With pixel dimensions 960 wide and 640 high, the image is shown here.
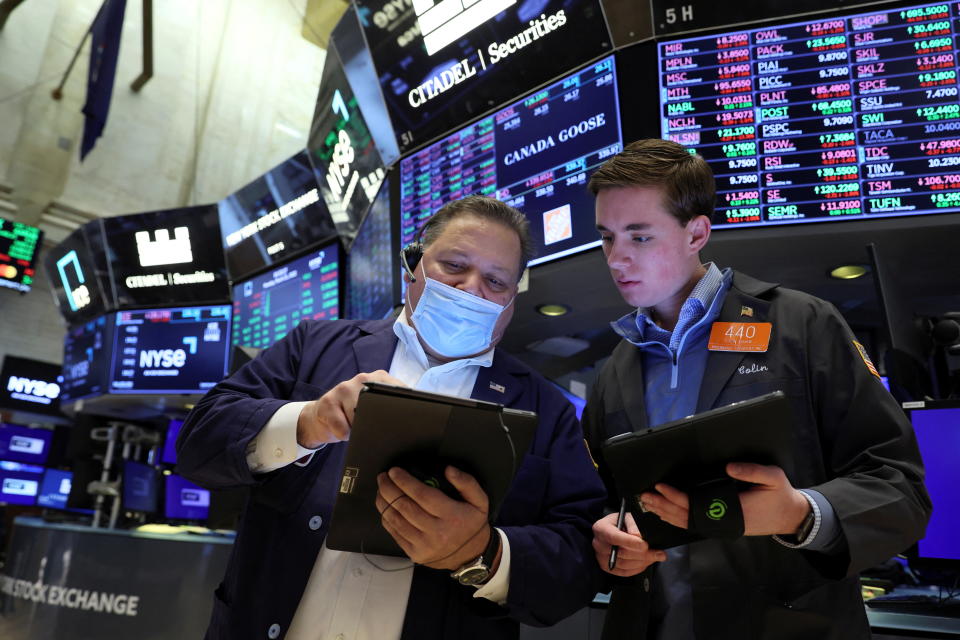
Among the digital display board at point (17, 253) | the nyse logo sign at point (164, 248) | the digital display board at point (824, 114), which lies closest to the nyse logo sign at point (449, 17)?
the digital display board at point (824, 114)

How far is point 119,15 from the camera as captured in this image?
7.88 meters

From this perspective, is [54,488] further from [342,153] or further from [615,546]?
[615,546]

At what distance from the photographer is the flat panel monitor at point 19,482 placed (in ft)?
34.1

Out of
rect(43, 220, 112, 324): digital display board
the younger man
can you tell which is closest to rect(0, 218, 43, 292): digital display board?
rect(43, 220, 112, 324): digital display board

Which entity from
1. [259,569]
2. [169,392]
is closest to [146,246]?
[169,392]

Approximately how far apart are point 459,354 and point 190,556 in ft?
11.2

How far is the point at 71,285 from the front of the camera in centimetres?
790

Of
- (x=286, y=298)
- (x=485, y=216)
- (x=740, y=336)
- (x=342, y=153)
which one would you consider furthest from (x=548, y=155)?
(x=286, y=298)

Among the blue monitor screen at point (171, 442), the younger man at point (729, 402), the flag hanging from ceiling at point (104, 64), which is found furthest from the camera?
the flag hanging from ceiling at point (104, 64)

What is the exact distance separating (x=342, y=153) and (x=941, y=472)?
4425 millimetres

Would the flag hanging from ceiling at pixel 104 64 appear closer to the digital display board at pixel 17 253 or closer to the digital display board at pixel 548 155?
the digital display board at pixel 17 253

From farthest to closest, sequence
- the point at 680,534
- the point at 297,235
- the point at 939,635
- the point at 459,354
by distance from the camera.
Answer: the point at 297,235 < the point at 459,354 < the point at 939,635 < the point at 680,534

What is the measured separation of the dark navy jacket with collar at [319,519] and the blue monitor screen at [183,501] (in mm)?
5236

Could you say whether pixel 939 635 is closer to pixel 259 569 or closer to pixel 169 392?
pixel 259 569
